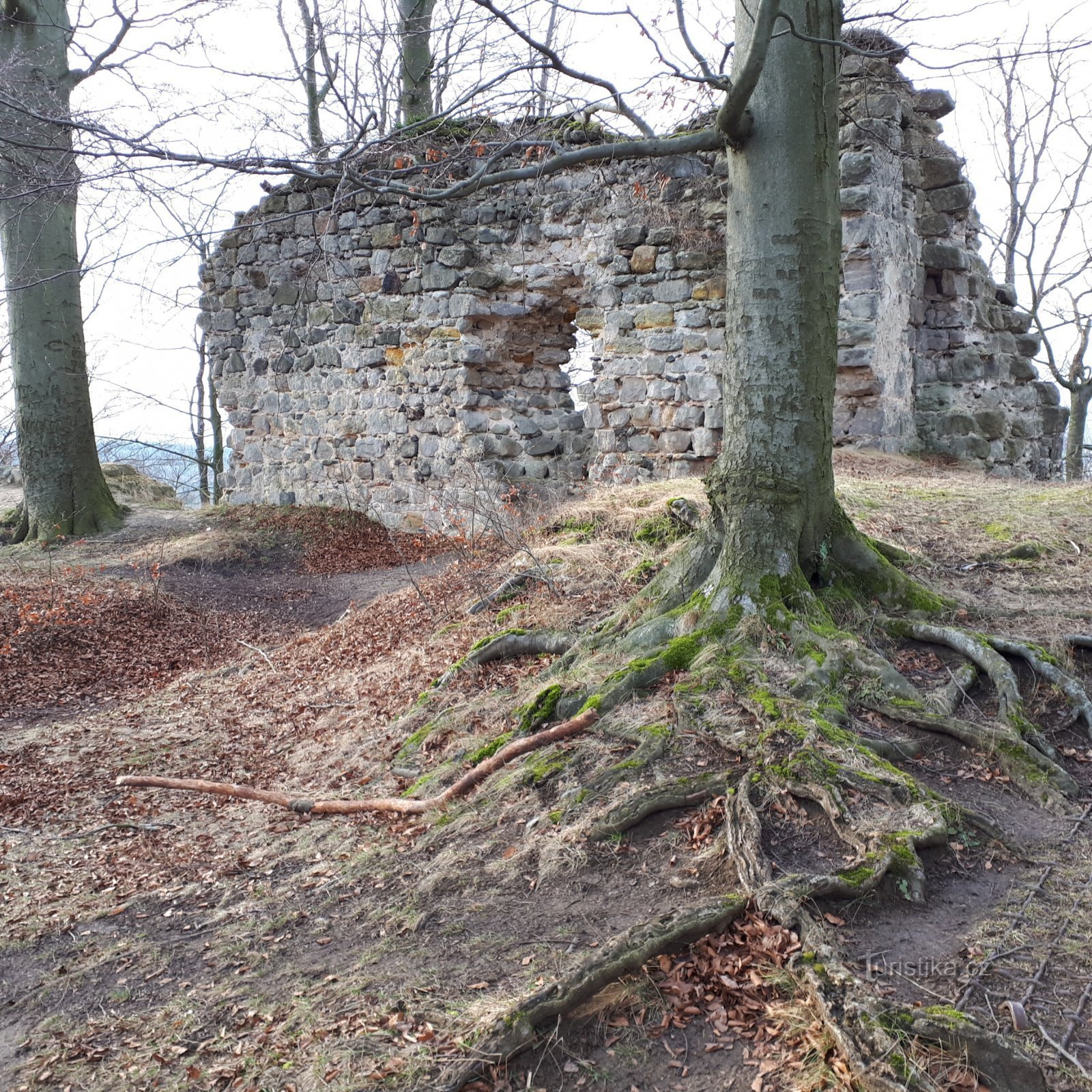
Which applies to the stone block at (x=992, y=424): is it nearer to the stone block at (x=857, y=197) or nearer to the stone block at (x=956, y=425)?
the stone block at (x=956, y=425)

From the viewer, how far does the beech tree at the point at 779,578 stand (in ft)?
11.2

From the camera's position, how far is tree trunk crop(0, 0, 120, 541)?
11.0 metres

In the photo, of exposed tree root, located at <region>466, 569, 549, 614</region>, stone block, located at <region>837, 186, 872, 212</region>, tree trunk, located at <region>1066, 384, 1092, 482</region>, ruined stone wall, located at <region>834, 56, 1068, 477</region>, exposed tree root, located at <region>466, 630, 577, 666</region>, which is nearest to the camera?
exposed tree root, located at <region>466, 630, 577, 666</region>

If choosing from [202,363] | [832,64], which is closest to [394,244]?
[832,64]

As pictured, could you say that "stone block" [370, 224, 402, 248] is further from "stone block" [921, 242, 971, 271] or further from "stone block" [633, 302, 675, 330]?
"stone block" [921, 242, 971, 271]

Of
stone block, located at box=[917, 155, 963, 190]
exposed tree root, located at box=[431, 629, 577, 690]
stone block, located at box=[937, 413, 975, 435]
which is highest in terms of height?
stone block, located at box=[917, 155, 963, 190]

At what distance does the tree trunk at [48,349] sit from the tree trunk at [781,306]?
9.42 metres

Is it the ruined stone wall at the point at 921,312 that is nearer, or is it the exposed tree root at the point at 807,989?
the exposed tree root at the point at 807,989

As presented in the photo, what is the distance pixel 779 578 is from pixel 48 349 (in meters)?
10.3

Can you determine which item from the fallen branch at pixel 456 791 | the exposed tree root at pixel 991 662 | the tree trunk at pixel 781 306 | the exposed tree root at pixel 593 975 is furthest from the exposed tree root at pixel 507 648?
the exposed tree root at pixel 593 975

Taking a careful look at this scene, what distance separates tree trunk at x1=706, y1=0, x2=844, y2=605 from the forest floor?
874mm

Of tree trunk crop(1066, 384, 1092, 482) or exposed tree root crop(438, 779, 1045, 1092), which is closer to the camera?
exposed tree root crop(438, 779, 1045, 1092)

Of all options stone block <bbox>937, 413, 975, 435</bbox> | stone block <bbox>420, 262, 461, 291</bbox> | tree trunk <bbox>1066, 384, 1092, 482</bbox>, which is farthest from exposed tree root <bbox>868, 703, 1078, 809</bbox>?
tree trunk <bbox>1066, 384, 1092, 482</bbox>

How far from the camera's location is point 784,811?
3066mm
